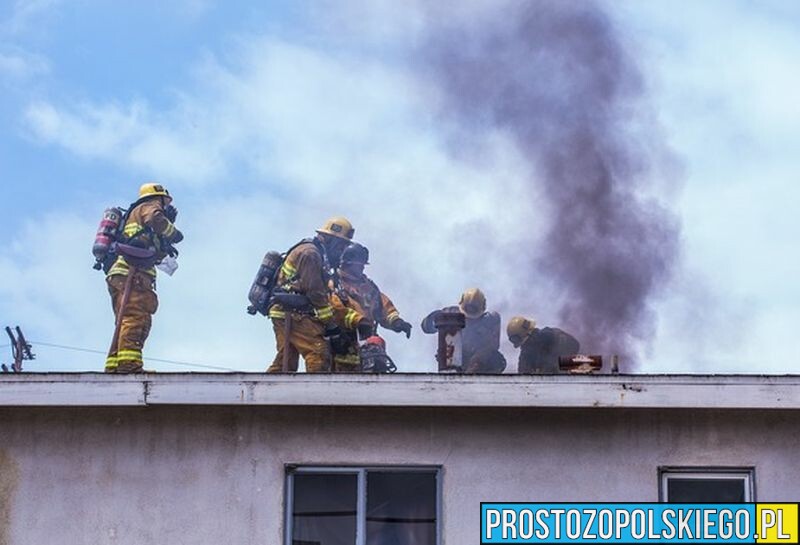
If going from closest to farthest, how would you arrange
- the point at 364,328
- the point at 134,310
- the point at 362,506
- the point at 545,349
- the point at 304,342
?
the point at 362,506, the point at 364,328, the point at 134,310, the point at 304,342, the point at 545,349

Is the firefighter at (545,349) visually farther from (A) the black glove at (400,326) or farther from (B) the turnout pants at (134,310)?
(B) the turnout pants at (134,310)

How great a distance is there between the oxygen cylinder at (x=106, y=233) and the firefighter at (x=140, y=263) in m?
0.09

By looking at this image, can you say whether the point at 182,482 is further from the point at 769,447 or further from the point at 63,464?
the point at 769,447

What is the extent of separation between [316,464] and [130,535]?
1.24 m

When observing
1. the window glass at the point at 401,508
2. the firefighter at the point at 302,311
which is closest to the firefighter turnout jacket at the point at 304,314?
the firefighter at the point at 302,311

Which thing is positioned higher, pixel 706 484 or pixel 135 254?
pixel 135 254

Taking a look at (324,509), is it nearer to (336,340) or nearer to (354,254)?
(336,340)

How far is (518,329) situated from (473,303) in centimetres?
81

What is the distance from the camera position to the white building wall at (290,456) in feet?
32.1

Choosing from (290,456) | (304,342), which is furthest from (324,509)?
(304,342)

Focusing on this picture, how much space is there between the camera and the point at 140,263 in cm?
1387

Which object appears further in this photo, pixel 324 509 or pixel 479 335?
pixel 479 335

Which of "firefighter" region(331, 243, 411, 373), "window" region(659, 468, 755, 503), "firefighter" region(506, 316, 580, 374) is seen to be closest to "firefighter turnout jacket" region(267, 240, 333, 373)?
"firefighter" region(331, 243, 411, 373)

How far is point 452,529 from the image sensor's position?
31.9 ft
